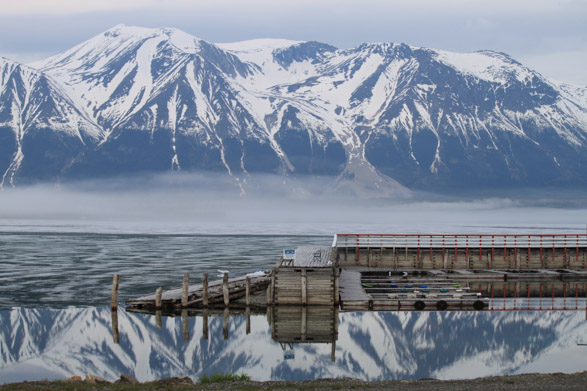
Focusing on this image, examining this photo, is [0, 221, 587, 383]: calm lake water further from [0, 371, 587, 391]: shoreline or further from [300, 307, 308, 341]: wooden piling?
[0, 371, 587, 391]: shoreline

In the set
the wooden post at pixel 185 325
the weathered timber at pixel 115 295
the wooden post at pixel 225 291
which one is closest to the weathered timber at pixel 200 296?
the wooden post at pixel 185 325

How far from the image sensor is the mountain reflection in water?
4362cm

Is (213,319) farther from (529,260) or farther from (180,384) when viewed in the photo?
(529,260)

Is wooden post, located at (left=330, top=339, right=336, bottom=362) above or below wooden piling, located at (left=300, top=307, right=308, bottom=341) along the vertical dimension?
below

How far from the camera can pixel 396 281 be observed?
73.4m

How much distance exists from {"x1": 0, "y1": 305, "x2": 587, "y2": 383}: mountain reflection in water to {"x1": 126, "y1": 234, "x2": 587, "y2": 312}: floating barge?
167 centimetres

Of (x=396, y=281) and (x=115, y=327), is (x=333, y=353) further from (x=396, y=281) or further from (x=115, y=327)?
(x=396, y=281)

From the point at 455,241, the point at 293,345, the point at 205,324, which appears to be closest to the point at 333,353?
the point at 293,345

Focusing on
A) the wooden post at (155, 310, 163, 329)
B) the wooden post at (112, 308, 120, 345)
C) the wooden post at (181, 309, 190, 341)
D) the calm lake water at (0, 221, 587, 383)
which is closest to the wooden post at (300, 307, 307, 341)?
the calm lake water at (0, 221, 587, 383)

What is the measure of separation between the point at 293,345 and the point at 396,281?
2615 cm

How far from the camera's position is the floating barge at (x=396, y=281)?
5881 cm

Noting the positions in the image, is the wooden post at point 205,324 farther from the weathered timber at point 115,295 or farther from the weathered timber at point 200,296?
the weathered timber at point 115,295

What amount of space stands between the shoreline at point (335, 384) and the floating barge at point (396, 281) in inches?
842

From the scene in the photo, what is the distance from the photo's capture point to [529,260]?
85.6 m
